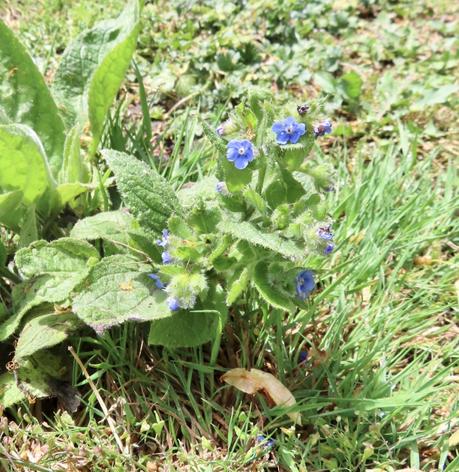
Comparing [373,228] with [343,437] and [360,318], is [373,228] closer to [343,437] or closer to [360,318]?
[360,318]

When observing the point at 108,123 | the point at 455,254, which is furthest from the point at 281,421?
the point at 108,123

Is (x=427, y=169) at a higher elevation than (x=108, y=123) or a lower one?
lower

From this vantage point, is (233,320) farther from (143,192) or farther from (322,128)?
(322,128)

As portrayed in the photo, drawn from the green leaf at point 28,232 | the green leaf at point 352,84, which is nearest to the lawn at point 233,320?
the green leaf at point 28,232

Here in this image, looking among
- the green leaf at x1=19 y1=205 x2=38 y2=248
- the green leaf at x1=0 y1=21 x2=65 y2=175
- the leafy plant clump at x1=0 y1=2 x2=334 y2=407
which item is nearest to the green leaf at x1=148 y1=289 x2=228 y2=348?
the leafy plant clump at x1=0 y1=2 x2=334 y2=407

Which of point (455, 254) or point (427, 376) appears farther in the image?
point (455, 254)

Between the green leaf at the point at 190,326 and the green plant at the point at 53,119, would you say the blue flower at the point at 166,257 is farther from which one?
the green plant at the point at 53,119
